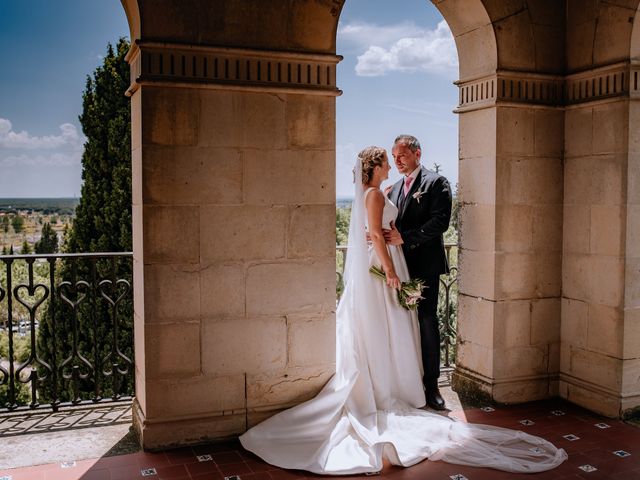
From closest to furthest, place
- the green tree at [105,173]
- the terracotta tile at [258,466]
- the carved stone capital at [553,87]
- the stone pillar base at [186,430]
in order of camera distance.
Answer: the terracotta tile at [258,466], the stone pillar base at [186,430], the carved stone capital at [553,87], the green tree at [105,173]

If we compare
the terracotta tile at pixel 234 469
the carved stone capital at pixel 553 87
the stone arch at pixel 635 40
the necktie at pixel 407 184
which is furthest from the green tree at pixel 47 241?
the stone arch at pixel 635 40

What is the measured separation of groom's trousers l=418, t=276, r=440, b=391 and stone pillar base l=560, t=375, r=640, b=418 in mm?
1097

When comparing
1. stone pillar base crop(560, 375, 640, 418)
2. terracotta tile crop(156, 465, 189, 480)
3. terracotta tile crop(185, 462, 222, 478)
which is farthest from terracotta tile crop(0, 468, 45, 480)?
stone pillar base crop(560, 375, 640, 418)

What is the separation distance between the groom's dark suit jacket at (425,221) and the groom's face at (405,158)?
0.09m

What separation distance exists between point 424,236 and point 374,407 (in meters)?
1.32

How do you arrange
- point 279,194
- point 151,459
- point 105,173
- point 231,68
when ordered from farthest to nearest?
point 105,173 < point 279,194 < point 231,68 < point 151,459

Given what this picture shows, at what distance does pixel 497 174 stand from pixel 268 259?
6.35 ft

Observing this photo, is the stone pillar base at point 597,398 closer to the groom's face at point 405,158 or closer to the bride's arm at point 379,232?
the bride's arm at point 379,232

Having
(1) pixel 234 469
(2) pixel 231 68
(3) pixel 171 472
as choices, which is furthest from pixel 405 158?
(3) pixel 171 472

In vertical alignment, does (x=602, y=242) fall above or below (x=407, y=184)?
below

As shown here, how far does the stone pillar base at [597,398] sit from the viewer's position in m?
4.62

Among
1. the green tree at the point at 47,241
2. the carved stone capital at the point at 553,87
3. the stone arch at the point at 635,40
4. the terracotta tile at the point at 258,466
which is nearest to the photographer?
the terracotta tile at the point at 258,466

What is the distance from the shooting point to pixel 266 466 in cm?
379

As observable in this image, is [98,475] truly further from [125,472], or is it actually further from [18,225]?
[18,225]
